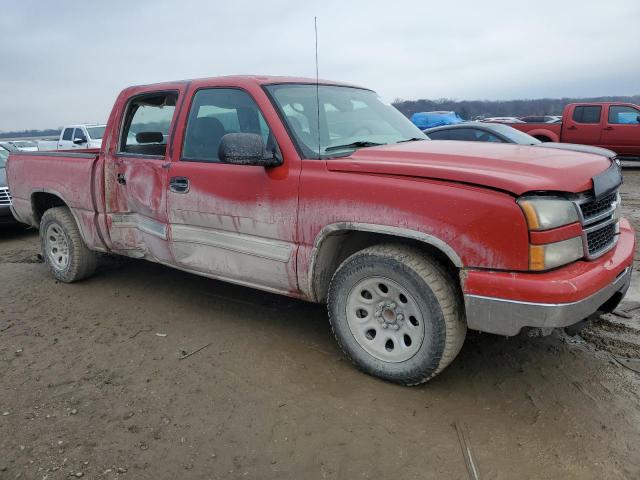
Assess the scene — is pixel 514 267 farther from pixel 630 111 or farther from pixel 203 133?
pixel 630 111

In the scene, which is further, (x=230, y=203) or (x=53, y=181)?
(x=53, y=181)

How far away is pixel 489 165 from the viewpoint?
2.73 m

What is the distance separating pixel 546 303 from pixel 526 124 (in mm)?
13103

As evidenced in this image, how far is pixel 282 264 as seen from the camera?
130 inches

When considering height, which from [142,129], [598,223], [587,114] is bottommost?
[598,223]

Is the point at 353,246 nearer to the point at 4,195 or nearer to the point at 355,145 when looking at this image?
the point at 355,145

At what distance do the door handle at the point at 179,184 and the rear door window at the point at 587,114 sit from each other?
42.5 ft

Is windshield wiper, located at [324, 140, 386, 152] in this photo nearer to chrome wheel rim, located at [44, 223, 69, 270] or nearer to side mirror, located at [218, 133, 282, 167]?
side mirror, located at [218, 133, 282, 167]

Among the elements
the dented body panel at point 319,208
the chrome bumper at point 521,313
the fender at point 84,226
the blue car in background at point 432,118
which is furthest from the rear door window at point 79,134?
the chrome bumper at point 521,313

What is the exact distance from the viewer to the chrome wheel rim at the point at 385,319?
114 inches

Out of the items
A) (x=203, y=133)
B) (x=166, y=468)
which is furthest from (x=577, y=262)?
(x=203, y=133)

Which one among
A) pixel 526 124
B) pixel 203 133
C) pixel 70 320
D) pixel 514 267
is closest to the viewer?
pixel 514 267

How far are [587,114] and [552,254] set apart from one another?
13126mm

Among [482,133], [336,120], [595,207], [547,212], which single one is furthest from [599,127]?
[547,212]
